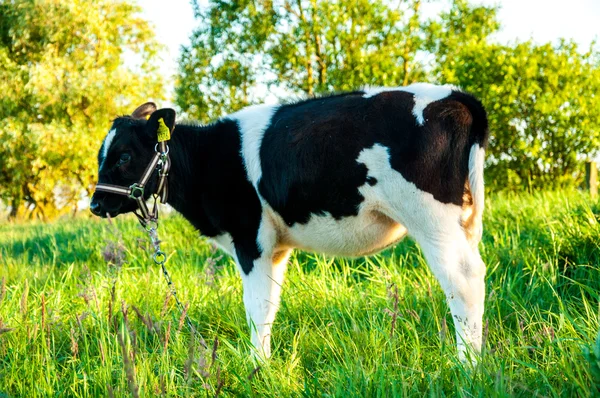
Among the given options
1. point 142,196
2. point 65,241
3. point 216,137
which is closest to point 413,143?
point 216,137

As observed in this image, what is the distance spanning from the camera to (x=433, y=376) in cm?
272

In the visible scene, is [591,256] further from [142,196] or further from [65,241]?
[65,241]

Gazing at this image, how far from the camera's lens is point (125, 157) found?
175 inches

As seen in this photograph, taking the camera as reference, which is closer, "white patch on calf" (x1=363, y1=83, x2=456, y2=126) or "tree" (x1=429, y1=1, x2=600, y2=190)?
"white patch on calf" (x1=363, y1=83, x2=456, y2=126)

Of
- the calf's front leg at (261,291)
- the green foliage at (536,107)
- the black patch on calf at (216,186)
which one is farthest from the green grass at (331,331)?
the green foliage at (536,107)

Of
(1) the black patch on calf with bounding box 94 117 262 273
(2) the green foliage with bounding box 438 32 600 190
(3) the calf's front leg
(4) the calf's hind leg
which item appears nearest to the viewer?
(4) the calf's hind leg

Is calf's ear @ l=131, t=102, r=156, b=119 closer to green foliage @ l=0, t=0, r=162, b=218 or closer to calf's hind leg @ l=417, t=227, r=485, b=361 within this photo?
calf's hind leg @ l=417, t=227, r=485, b=361

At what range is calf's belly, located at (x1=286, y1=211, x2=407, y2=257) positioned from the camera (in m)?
3.91

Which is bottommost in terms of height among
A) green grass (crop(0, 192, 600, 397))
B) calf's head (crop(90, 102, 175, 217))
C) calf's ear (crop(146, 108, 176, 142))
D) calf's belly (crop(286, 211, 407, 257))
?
green grass (crop(0, 192, 600, 397))

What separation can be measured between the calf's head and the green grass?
664 millimetres

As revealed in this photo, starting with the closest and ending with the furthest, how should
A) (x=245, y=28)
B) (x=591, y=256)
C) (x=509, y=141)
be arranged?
1. (x=591, y=256)
2. (x=509, y=141)
3. (x=245, y=28)

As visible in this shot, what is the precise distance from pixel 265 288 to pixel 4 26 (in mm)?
26407

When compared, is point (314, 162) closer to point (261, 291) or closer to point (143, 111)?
point (261, 291)

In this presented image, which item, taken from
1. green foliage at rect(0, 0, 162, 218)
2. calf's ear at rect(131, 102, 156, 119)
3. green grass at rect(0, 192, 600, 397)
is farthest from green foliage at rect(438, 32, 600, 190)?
green foliage at rect(0, 0, 162, 218)
